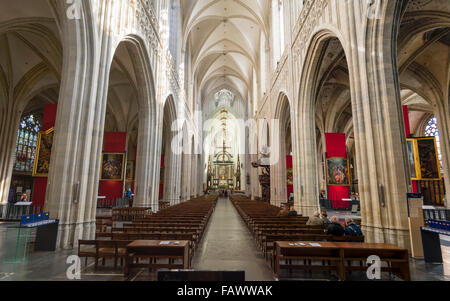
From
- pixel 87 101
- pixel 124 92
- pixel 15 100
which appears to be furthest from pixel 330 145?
pixel 15 100

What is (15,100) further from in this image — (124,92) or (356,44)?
(356,44)

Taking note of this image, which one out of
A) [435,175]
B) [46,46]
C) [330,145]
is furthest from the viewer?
[330,145]

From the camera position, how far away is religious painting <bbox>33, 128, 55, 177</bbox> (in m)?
9.08

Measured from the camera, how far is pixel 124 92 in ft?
64.8

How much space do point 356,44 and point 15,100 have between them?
18333mm

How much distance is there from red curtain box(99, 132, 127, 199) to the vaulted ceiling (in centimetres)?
947

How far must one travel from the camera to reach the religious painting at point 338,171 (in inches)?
630

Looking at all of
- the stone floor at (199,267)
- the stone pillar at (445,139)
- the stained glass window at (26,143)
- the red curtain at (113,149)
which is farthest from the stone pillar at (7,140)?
the stone pillar at (445,139)

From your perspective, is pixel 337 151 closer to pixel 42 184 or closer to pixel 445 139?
pixel 445 139

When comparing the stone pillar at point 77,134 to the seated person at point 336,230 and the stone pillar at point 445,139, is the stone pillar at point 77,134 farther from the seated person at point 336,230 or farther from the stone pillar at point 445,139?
the stone pillar at point 445,139

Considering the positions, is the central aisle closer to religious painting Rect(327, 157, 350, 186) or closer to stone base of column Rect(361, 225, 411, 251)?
stone base of column Rect(361, 225, 411, 251)

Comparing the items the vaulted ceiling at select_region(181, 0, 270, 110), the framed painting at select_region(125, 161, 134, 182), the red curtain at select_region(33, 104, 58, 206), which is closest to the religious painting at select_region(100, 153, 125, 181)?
the red curtain at select_region(33, 104, 58, 206)

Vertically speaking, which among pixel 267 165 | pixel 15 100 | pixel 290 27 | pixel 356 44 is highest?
pixel 290 27

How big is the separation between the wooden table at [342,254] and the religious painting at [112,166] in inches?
569
